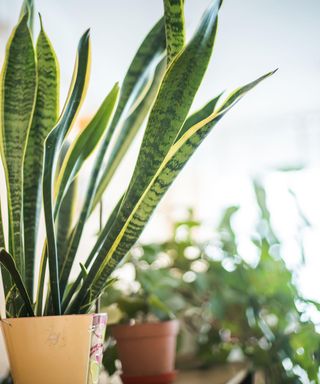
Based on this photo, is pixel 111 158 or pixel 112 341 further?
pixel 112 341

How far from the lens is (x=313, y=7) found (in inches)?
80.4

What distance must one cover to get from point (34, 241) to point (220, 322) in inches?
36.4

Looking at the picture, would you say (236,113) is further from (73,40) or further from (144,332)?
(144,332)

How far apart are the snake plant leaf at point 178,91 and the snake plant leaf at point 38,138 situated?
17cm

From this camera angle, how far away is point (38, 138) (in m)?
0.89

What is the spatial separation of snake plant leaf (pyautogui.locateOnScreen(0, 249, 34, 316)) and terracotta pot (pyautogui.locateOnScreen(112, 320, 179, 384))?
475 millimetres

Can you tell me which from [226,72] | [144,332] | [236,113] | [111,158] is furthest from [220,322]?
[236,113]

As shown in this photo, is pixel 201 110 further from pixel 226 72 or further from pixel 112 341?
pixel 226 72

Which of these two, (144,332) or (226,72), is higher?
(226,72)

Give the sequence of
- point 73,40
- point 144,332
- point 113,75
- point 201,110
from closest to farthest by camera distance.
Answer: point 201,110
point 144,332
point 73,40
point 113,75

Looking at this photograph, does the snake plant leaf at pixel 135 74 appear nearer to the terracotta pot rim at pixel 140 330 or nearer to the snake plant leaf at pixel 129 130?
the snake plant leaf at pixel 129 130

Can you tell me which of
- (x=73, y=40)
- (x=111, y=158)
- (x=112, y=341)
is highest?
(x=73, y=40)

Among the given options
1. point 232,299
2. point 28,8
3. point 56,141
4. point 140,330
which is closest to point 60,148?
point 56,141

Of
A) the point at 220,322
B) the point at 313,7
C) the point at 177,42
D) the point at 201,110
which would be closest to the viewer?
the point at 177,42
